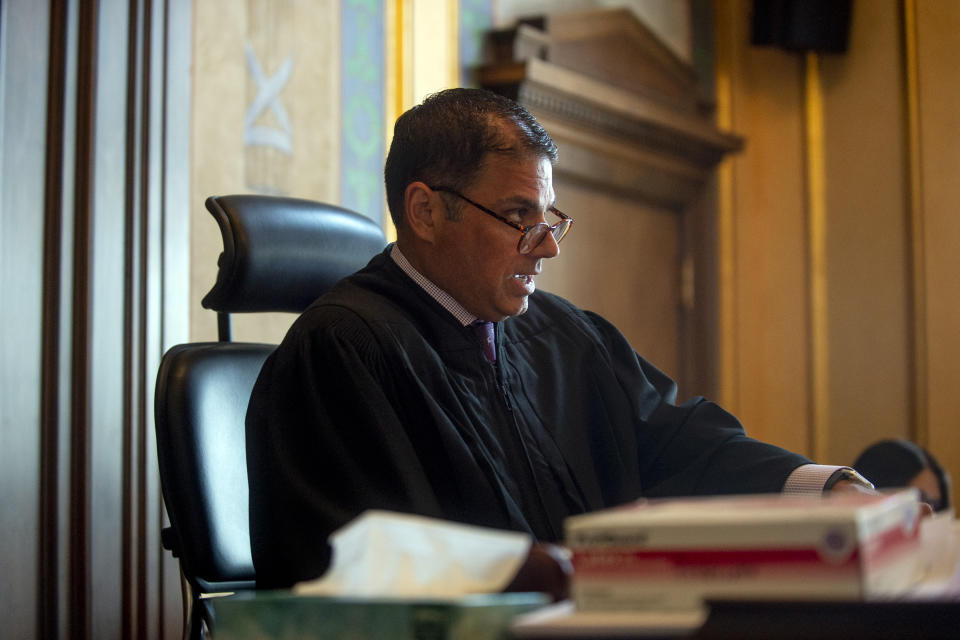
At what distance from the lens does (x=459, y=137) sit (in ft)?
5.61

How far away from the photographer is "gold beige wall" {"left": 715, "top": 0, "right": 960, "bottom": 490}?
12.0 feet

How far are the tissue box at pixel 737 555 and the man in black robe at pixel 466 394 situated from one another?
624 mm

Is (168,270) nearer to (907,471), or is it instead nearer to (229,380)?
(229,380)

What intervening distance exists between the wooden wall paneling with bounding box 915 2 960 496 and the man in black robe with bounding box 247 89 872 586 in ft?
6.87

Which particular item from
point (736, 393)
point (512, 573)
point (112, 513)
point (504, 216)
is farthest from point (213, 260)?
point (736, 393)

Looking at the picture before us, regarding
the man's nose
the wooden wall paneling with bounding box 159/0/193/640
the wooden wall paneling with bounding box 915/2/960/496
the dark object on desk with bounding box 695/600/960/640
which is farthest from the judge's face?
the wooden wall paneling with bounding box 915/2/960/496

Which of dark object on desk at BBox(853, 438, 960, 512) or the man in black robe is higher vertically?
the man in black robe

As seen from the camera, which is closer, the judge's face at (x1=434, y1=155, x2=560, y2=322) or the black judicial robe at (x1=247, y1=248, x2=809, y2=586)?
the black judicial robe at (x1=247, y1=248, x2=809, y2=586)

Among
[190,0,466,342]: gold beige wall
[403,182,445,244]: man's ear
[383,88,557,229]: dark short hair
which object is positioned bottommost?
[403,182,445,244]: man's ear

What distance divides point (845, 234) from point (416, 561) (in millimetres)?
3507

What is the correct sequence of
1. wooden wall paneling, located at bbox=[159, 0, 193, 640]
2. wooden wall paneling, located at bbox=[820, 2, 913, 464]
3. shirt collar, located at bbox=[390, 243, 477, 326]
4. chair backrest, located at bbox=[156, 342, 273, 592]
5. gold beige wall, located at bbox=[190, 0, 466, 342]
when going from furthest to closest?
1. wooden wall paneling, located at bbox=[820, 2, 913, 464]
2. gold beige wall, located at bbox=[190, 0, 466, 342]
3. wooden wall paneling, located at bbox=[159, 0, 193, 640]
4. shirt collar, located at bbox=[390, 243, 477, 326]
5. chair backrest, located at bbox=[156, 342, 273, 592]

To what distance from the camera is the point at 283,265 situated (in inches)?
66.9

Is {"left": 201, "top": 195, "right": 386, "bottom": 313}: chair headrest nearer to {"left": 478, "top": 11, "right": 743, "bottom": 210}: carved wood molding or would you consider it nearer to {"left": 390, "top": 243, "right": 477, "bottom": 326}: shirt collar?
{"left": 390, "top": 243, "right": 477, "bottom": 326}: shirt collar

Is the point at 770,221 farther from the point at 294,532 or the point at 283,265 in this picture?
the point at 294,532
